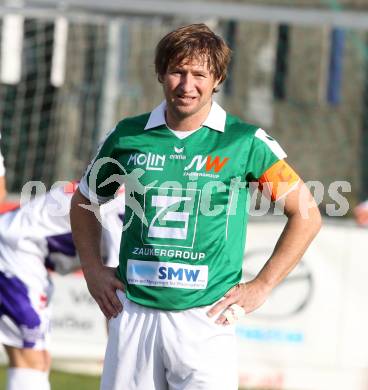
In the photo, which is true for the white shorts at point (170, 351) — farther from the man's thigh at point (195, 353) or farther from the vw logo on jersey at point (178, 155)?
the vw logo on jersey at point (178, 155)

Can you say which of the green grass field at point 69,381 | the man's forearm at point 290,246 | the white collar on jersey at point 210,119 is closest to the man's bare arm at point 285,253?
the man's forearm at point 290,246

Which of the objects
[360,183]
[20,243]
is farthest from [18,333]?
[360,183]

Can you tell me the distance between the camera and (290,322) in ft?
28.6

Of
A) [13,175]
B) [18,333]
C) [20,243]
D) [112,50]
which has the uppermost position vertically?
[112,50]

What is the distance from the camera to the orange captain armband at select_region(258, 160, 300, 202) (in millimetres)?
4383

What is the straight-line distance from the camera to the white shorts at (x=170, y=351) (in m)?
4.32

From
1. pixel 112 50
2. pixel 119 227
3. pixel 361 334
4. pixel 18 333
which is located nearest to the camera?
pixel 119 227

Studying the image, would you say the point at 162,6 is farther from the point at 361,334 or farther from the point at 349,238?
the point at 361,334

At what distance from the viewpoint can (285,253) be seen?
14.4 ft

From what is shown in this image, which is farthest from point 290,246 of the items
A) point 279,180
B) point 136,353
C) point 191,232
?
point 136,353

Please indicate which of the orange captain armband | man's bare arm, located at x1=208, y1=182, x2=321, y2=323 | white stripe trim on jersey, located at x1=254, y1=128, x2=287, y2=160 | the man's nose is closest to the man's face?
the man's nose

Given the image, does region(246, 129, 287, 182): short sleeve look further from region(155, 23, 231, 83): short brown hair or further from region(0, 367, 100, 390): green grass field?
region(0, 367, 100, 390): green grass field

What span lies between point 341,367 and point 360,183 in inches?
81.4

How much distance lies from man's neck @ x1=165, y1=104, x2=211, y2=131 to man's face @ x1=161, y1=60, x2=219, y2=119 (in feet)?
0.10
